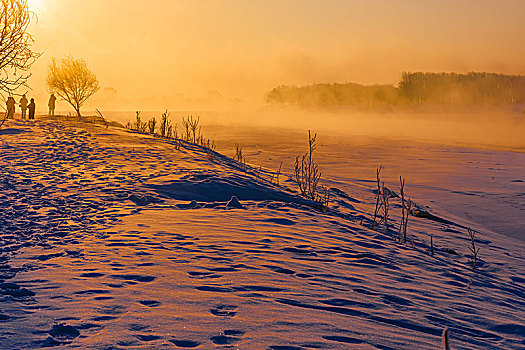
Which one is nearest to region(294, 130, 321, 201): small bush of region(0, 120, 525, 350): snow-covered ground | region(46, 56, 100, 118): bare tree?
region(0, 120, 525, 350): snow-covered ground

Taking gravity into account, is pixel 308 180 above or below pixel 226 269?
above

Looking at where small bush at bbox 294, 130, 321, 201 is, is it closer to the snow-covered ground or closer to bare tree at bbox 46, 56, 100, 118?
the snow-covered ground

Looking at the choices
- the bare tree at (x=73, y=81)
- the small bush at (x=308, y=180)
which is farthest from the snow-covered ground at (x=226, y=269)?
the bare tree at (x=73, y=81)

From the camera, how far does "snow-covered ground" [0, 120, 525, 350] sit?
3.14m

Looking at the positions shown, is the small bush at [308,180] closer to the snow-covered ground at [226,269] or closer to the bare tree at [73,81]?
the snow-covered ground at [226,269]

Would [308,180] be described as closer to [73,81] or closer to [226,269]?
[226,269]

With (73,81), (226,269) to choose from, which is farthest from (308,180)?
(73,81)

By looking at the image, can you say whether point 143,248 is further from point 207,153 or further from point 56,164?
point 207,153

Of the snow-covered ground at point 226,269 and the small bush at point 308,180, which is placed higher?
the small bush at point 308,180

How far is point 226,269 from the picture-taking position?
4496 mm

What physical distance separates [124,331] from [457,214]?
10441mm

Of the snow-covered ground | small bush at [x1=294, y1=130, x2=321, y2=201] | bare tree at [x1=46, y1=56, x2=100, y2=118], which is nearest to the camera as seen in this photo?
the snow-covered ground

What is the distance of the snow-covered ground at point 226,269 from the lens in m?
3.14

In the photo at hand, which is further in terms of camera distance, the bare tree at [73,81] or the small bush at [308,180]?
the bare tree at [73,81]
